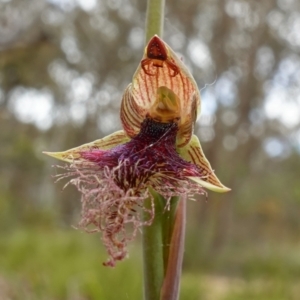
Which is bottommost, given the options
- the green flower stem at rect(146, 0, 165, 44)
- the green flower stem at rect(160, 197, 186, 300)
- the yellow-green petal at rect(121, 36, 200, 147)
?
the green flower stem at rect(160, 197, 186, 300)

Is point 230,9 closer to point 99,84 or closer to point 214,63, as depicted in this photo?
point 214,63

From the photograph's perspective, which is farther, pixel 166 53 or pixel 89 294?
pixel 89 294

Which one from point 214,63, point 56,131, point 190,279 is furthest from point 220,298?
point 56,131

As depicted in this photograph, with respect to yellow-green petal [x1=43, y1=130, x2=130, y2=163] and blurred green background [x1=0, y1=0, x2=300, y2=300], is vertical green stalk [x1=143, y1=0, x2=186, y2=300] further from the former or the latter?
blurred green background [x1=0, y1=0, x2=300, y2=300]

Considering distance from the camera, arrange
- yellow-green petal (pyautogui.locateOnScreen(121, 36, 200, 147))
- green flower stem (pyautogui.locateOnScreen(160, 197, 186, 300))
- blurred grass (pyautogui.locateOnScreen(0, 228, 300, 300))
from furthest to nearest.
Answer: blurred grass (pyautogui.locateOnScreen(0, 228, 300, 300)) → yellow-green petal (pyautogui.locateOnScreen(121, 36, 200, 147)) → green flower stem (pyautogui.locateOnScreen(160, 197, 186, 300))

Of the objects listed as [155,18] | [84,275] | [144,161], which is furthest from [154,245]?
[84,275]

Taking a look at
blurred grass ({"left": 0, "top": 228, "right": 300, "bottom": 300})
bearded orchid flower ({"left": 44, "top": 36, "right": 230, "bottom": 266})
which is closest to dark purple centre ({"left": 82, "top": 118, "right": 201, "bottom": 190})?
bearded orchid flower ({"left": 44, "top": 36, "right": 230, "bottom": 266})

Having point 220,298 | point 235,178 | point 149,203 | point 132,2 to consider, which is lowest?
point 220,298
